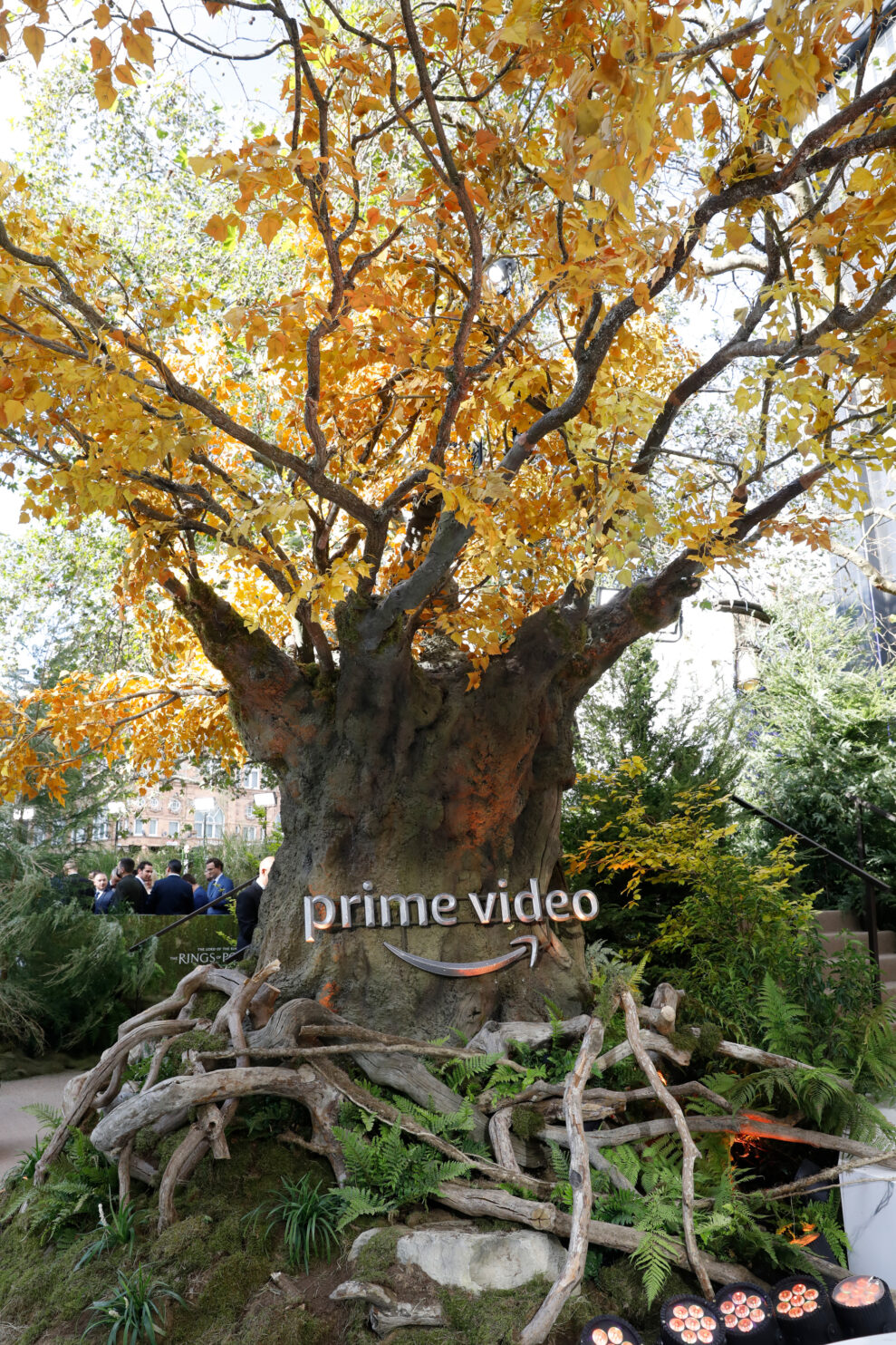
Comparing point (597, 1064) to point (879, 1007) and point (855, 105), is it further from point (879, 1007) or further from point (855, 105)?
point (855, 105)

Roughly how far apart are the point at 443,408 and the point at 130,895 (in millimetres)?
6738

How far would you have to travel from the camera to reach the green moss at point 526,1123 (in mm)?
4699

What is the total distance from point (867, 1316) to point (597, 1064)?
1578 mm

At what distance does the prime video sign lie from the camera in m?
5.60

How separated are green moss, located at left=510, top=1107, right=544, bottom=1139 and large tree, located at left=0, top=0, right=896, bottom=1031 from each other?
84 centimetres

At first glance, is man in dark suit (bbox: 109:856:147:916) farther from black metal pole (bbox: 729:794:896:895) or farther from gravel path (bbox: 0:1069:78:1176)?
black metal pole (bbox: 729:794:896:895)

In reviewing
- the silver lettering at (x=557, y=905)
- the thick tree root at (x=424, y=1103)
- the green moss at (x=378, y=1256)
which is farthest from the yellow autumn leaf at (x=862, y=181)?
the green moss at (x=378, y=1256)

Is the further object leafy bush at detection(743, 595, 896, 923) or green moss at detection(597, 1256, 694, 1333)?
leafy bush at detection(743, 595, 896, 923)

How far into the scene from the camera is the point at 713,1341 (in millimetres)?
3586

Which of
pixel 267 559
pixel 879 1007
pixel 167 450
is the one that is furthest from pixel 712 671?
pixel 167 450

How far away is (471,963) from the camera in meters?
5.70

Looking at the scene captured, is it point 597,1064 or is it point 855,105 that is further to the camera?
point 597,1064

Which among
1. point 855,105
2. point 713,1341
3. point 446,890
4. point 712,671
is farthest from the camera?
point 712,671

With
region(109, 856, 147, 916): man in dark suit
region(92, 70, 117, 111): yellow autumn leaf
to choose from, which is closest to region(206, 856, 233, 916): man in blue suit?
region(109, 856, 147, 916): man in dark suit
